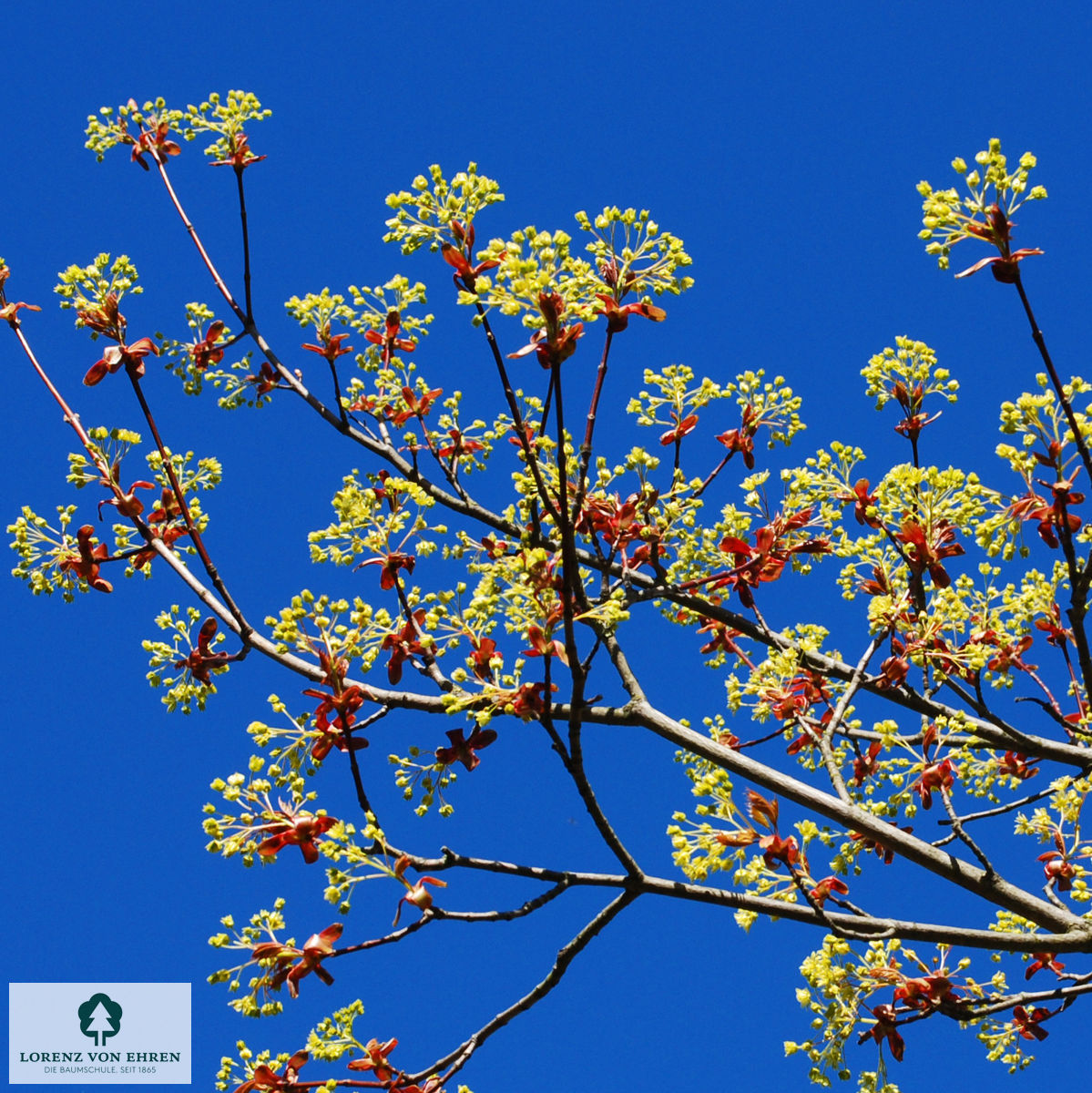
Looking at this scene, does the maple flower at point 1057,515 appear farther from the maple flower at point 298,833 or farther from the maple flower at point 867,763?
the maple flower at point 298,833

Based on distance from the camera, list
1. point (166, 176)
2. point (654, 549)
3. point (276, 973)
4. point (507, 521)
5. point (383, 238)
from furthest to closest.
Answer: point (166, 176) < point (507, 521) < point (654, 549) < point (276, 973) < point (383, 238)

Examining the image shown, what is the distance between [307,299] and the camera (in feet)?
18.3

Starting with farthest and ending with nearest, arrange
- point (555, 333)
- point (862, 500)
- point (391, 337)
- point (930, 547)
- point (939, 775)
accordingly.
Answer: point (391, 337) → point (862, 500) → point (930, 547) → point (939, 775) → point (555, 333)

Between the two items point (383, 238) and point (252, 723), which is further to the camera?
point (252, 723)

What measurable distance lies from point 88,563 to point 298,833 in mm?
1924

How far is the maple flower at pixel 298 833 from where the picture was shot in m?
3.89

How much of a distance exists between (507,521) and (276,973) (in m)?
2.21

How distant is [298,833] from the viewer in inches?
153

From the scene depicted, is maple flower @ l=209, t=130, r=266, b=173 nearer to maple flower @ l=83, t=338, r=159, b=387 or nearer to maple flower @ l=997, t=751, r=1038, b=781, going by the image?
maple flower @ l=83, t=338, r=159, b=387

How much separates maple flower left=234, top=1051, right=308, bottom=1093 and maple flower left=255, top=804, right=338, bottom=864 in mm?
832

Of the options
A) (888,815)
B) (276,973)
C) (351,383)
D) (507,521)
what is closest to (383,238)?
(507,521)

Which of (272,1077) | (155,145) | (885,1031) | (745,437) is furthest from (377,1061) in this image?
(155,145)

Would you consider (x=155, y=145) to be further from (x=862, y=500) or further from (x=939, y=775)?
(x=939, y=775)

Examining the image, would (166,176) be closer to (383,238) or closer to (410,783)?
(383,238)
